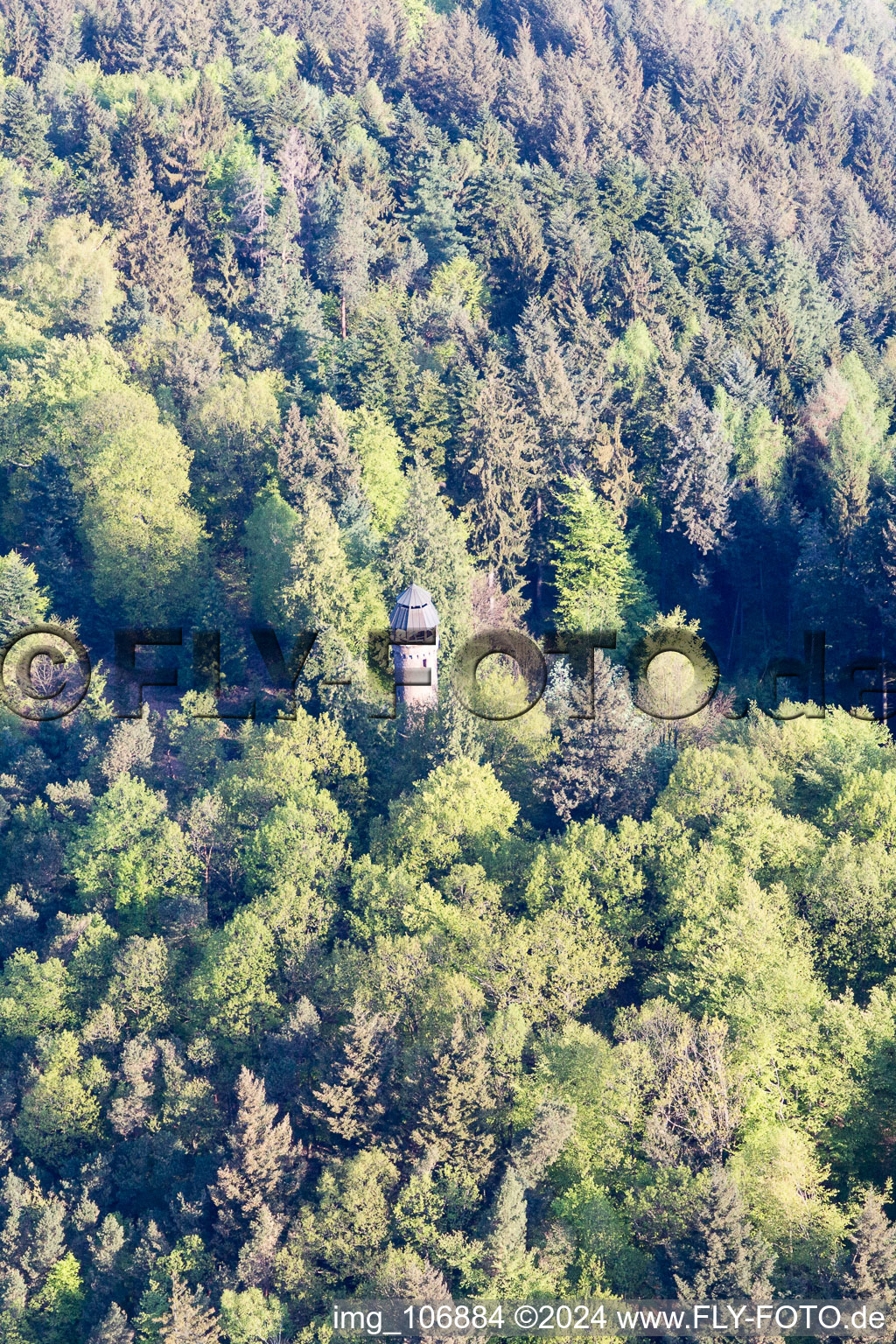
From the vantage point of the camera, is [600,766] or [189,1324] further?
[600,766]

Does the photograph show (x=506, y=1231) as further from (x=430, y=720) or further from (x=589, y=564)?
(x=589, y=564)

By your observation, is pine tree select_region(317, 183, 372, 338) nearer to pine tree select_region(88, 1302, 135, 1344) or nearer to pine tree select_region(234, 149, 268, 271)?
pine tree select_region(234, 149, 268, 271)

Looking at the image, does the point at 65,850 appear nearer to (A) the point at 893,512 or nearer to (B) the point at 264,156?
(A) the point at 893,512

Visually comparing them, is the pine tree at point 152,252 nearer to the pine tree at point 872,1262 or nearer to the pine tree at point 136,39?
the pine tree at point 136,39

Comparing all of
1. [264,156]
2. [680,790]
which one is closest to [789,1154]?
[680,790]

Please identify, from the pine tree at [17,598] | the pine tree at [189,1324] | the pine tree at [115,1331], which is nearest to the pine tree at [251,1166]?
the pine tree at [189,1324]

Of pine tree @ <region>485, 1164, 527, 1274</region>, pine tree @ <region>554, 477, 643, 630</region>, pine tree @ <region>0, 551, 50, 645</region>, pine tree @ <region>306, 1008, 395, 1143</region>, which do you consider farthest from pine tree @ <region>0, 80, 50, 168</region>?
pine tree @ <region>485, 1164, 527, 1274</region>

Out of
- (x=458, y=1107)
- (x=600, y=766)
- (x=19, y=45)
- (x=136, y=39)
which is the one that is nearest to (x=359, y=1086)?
(x=458, y=1107)
